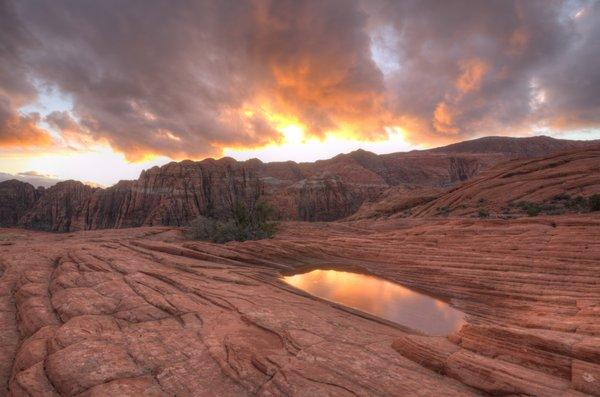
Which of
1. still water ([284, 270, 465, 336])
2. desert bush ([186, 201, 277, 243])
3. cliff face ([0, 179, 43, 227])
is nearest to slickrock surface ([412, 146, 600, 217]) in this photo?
still water ([284, 270, 465, 336])

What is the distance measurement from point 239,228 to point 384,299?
22803 millimetres

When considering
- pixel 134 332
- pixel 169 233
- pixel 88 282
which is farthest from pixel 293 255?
pixel 169 233

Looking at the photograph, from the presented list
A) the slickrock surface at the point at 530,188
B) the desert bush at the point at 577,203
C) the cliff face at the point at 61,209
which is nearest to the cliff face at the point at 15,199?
the cliff face at the point at 61,209

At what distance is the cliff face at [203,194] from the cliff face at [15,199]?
0.22 metres

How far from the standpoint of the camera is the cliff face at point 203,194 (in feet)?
251

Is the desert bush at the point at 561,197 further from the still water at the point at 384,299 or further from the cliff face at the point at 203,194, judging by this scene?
the cliff face at the point at 203,194

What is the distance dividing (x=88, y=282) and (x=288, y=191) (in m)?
70.9

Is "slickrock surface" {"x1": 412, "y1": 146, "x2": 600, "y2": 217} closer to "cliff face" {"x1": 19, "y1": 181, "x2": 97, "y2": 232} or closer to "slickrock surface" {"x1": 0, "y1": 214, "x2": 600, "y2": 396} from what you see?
"slickrock surface" {"x1": 0, "y1": 214, "x2": 600, "y2": 396}

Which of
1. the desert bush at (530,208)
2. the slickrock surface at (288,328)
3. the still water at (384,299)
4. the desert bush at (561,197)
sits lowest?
the still water at (384,299)

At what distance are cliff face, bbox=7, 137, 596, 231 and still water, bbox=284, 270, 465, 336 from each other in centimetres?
5516

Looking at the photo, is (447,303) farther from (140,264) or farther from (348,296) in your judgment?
(140,264)

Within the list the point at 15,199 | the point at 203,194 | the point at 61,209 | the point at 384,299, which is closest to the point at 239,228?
the point at 384,299

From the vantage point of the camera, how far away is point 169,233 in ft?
124

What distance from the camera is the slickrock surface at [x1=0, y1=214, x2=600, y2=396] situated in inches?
221
